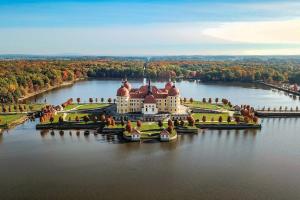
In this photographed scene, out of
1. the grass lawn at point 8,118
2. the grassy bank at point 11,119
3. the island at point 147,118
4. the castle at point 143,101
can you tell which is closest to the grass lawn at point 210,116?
the island at point 147,118

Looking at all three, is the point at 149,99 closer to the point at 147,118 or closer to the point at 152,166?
the point at 147,118

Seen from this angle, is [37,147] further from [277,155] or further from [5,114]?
[277,155]

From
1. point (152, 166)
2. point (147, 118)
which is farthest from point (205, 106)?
point (152, 166)

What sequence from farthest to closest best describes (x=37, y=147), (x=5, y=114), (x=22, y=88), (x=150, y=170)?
(x=22, y=88)
(x=5, y=114)
(x=37, y=147)
(x=150, y=170)

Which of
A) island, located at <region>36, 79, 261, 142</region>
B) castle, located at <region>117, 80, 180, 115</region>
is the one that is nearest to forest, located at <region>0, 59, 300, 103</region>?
island, located at <region>36, 79, 261, 142</region>

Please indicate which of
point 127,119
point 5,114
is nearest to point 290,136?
point 127,119

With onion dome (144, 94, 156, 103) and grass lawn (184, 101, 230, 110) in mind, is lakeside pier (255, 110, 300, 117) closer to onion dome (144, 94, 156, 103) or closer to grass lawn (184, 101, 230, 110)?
grass lawn (184, 101, 230, 110)

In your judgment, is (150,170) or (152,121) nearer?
(150,170)

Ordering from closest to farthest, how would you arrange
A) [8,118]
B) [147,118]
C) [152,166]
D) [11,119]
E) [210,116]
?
[152,166] < [147,118] < [11,119] < [8,118] < [210,116]
